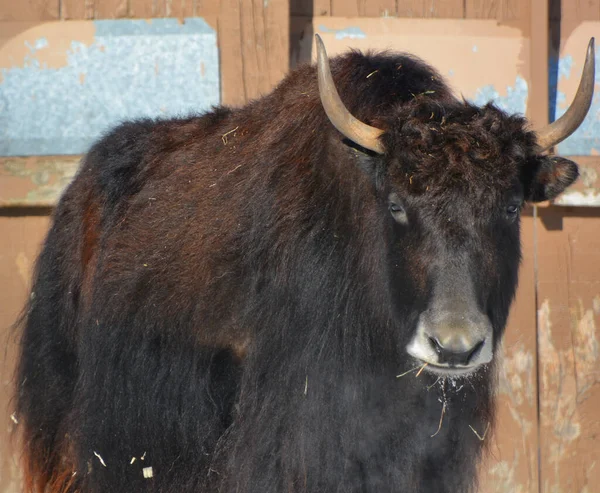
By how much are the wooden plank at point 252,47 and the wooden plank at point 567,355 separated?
6.06 feet

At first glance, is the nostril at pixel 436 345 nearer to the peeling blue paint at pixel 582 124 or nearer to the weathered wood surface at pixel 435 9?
the peeling blue paint at pixel 582 124

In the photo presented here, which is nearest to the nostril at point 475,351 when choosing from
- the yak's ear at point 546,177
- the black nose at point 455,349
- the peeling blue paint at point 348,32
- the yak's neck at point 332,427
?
the black nose at point 455,349

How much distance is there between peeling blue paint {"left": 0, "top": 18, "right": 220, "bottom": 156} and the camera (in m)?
5.95

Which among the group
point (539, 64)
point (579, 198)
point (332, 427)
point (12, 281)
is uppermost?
point (539, 64)

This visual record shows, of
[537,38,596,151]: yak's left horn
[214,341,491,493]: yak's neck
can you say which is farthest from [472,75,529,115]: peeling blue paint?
[214,341,491,493]: yak's neck

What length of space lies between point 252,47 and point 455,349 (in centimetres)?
290

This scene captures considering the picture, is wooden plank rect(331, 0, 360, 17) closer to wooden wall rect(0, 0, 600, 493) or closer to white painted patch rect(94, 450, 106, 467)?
wooden wall rect(0, 0, 600, 493)

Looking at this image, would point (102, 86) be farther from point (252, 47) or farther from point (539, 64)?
point (539, 64)

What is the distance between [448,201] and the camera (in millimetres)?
3662

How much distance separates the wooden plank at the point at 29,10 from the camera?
236 inches

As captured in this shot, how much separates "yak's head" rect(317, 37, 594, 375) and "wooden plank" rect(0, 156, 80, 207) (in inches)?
101

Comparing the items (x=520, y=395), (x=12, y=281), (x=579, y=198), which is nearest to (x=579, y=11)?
(x=579, y=198)

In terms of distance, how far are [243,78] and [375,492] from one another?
2.78 meters

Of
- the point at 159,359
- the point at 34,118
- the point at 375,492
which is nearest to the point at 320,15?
the point at 34,118
